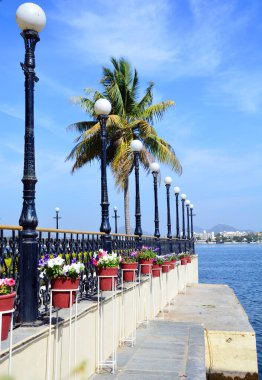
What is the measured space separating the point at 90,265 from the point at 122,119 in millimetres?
20874

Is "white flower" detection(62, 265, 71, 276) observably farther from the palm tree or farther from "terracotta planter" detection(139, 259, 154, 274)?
the palm tree

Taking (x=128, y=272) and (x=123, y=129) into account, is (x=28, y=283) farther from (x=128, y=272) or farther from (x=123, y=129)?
(x=123, y=129)

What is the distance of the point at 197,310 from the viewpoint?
16.2 m

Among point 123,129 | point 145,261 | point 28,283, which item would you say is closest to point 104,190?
point 145,261

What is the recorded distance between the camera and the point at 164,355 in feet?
26.5

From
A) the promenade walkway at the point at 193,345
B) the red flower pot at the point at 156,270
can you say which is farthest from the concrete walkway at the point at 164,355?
the red flower pot at the point at 156,270

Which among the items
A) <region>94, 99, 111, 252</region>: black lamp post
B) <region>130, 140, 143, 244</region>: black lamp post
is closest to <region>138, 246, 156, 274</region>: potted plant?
<region>130, 140, 143, 244</region>: black lamp post

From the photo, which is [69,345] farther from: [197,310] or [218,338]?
[197,310]

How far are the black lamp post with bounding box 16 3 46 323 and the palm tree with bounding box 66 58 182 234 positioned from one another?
20280 millimetres

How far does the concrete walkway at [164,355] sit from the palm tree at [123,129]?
54.6ft

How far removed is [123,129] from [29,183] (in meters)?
22.7

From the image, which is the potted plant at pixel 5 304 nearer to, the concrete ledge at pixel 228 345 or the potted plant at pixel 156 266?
the concrete ledge at pixel 228 345

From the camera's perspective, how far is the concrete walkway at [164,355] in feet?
22.3

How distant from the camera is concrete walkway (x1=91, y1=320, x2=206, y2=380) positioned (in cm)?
681
